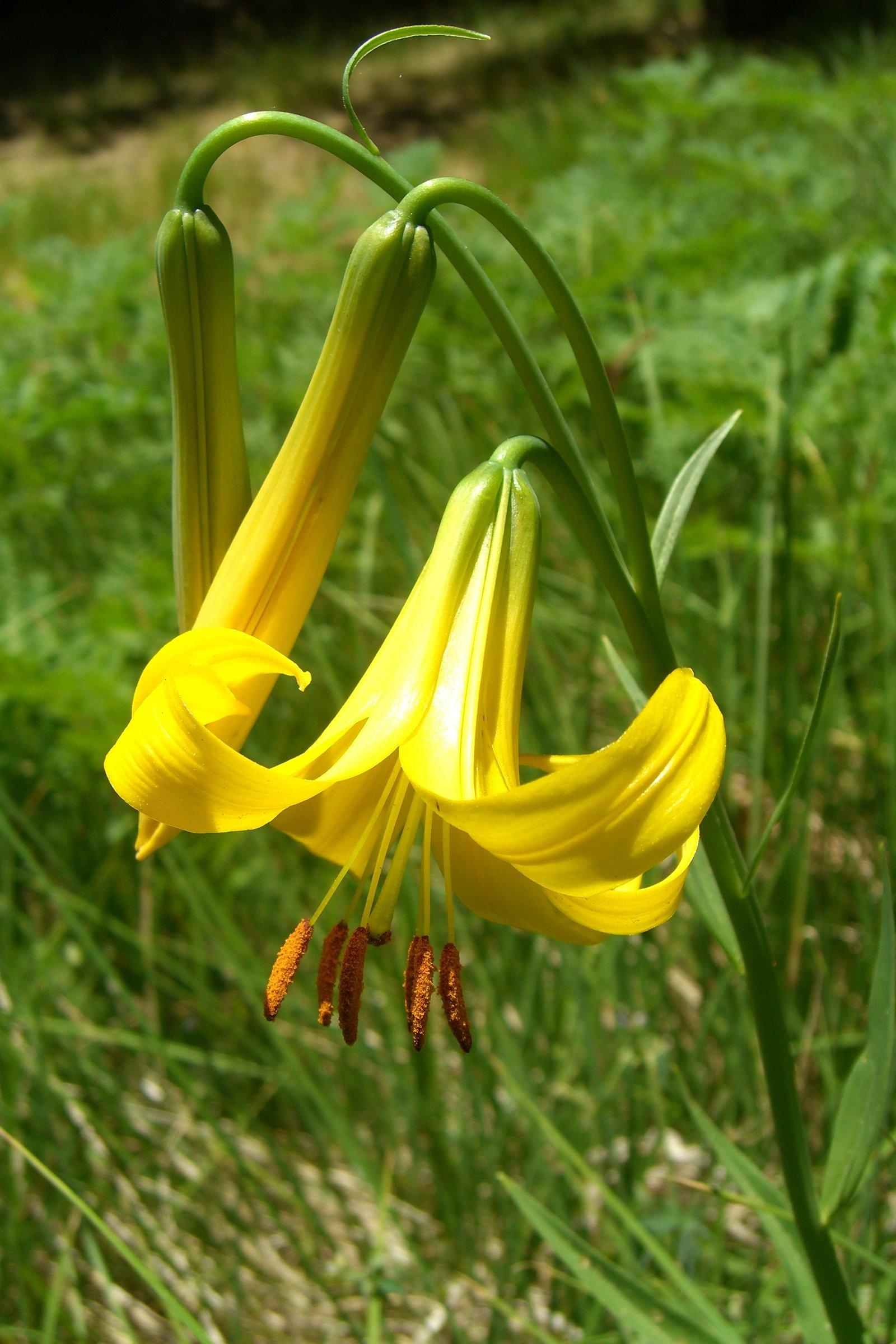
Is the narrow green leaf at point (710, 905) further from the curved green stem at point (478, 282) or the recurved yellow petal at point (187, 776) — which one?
the recurved yellow petal at point (187, 776)

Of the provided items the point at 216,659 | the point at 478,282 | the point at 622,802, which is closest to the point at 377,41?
the point at 478,282

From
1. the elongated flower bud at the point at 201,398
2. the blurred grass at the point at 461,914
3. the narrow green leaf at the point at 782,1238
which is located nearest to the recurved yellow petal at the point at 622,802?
the elongated flower bud at the point at 201,398

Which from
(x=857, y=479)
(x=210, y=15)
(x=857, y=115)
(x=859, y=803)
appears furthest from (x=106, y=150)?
(x=859, y=803)

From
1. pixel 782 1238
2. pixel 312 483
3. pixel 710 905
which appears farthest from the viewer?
pixel 782 1238

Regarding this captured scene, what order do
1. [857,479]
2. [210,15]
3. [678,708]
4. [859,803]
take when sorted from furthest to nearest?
[210,15] → [857,479] → [859,803] → [678,708]

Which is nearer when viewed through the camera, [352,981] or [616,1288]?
[352,981]

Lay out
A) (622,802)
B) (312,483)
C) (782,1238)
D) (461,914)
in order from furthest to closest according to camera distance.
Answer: (461,914), (782,1238), (312,483), (622,802)

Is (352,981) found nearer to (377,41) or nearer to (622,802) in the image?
(622,802)

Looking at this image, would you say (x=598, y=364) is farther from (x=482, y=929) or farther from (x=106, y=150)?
(x=106, y=150)
